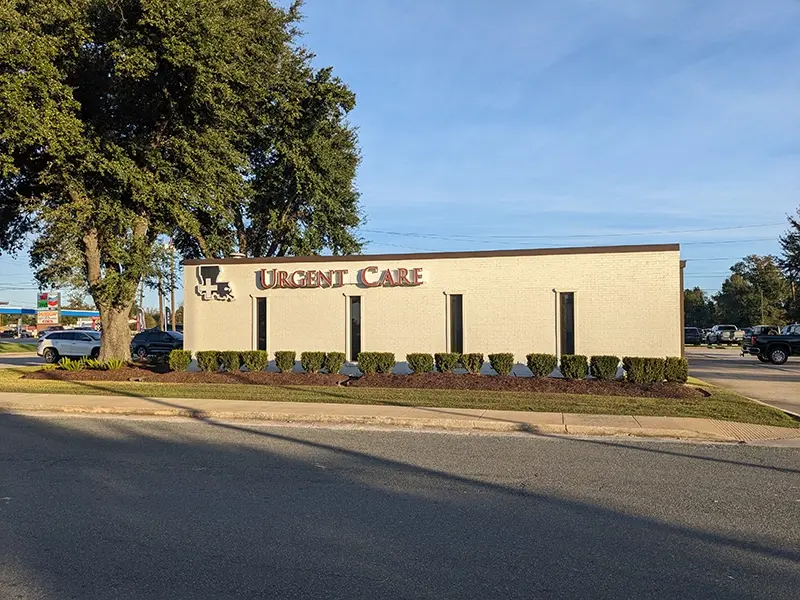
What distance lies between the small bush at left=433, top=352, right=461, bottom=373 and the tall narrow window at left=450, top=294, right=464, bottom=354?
122 cm

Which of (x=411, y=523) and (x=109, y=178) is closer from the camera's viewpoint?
(x=411, y=523)

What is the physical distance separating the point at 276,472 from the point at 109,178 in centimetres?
1612

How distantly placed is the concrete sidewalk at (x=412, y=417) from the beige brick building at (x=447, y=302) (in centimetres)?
707

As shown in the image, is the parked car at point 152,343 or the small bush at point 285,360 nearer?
the small bush at point 285,360

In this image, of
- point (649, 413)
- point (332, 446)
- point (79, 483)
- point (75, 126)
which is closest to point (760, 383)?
point (649, 413)

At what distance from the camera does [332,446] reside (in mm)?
10391

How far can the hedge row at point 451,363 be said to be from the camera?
59.1 ft

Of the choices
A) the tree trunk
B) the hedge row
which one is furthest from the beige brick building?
the tree trunk

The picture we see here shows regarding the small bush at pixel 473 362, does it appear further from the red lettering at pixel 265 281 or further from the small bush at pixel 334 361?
the red lettering at pixel 265 281

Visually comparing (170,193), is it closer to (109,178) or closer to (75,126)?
(109,178)

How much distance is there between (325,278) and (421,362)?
4522mm

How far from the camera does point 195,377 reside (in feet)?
65.7

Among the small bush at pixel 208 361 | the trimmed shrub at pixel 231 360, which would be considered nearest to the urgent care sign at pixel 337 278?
the trimmed shrub at pixel 231 360

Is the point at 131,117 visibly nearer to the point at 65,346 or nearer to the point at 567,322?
the point at 567,322
